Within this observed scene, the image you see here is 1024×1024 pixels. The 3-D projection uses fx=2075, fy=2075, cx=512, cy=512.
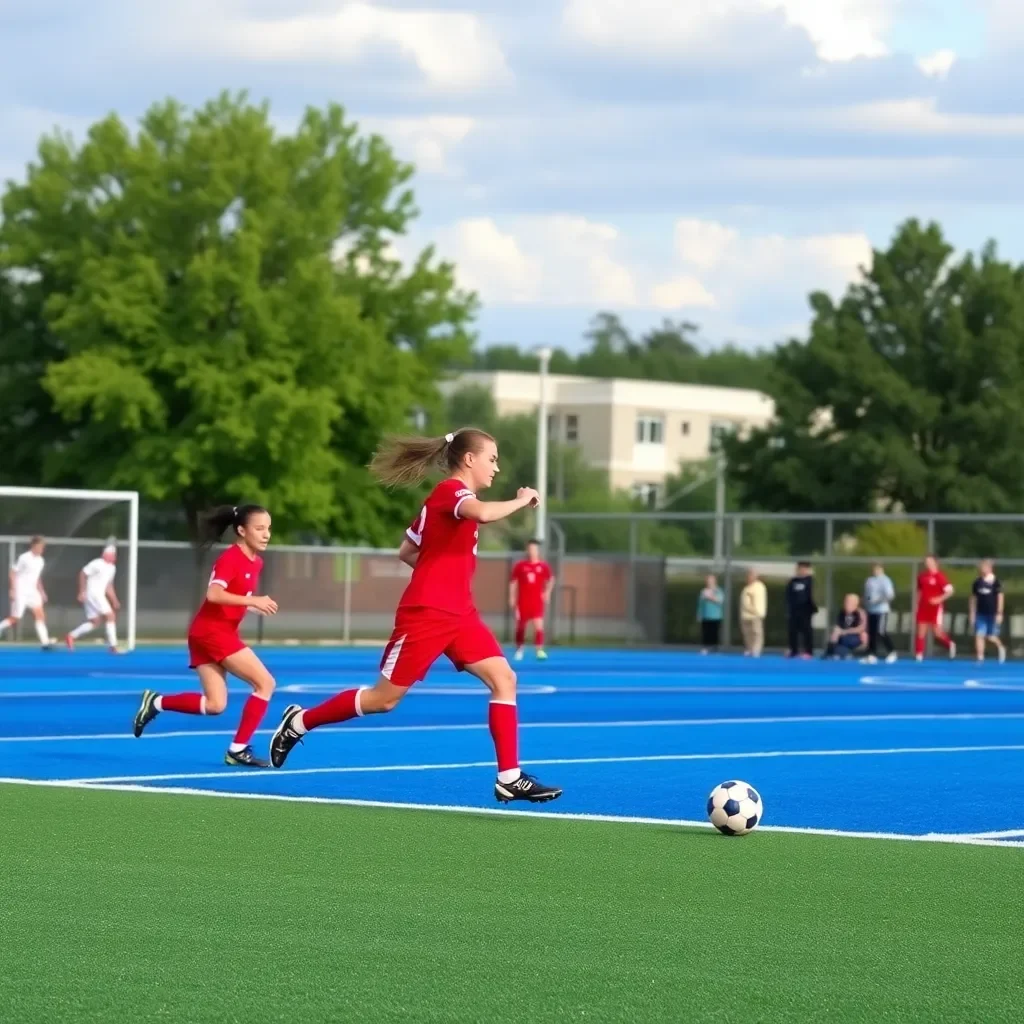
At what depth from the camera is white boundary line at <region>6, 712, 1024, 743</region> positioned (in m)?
15.9

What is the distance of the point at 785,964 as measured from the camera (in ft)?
20.8

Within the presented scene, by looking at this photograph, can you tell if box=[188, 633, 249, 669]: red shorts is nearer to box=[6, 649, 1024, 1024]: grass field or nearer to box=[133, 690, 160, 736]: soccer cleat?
box=[6, 649, 1024, 1024]: grass field

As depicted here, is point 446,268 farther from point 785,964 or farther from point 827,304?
point 785,964

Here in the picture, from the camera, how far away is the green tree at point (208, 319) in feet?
153

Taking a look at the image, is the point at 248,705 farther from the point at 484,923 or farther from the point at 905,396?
the point at 905,396

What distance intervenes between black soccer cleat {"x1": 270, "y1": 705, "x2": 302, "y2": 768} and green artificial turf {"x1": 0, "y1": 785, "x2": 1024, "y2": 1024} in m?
1.26

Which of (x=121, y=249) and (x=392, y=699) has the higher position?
(x=121, y=249)

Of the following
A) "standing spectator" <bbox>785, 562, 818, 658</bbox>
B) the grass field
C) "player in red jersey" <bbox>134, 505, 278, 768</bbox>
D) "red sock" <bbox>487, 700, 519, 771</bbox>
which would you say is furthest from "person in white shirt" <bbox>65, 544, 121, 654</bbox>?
"red sock" <bbox>487, 700, 519, 771</bbox>

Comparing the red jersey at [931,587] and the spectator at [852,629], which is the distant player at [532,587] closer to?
the spectator at [852,629]

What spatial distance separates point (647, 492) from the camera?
361 feet

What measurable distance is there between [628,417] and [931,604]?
231 ft

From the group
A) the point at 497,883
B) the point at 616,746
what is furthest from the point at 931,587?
the point at 497,883

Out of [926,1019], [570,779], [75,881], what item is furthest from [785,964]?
[570,779]

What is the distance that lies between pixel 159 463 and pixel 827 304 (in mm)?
29473
